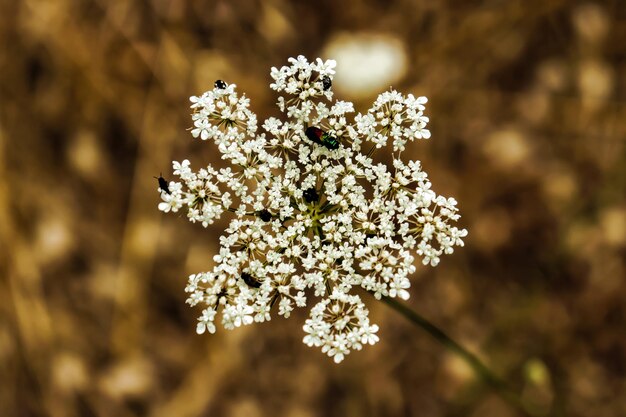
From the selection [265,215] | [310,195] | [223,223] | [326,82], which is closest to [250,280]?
[265,215]

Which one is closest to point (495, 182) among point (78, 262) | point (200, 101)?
point (200, 101)

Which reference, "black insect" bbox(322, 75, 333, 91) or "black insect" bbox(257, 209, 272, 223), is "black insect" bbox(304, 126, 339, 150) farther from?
"black insect" bbox(257, 209, 272, 223)

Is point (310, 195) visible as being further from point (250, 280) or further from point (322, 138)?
point (250, 280)

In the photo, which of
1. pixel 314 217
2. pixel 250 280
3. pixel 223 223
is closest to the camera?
pixel 250 280

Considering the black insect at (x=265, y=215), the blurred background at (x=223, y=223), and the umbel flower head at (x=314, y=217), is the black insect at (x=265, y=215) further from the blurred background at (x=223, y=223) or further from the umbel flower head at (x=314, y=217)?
the blurred background at (x=223, y=223)

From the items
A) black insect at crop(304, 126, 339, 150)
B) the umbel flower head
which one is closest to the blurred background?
the umbel flower head

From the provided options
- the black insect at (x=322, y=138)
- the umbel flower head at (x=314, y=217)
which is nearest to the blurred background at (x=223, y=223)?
the umbel flower head at (x=314, y=217)
